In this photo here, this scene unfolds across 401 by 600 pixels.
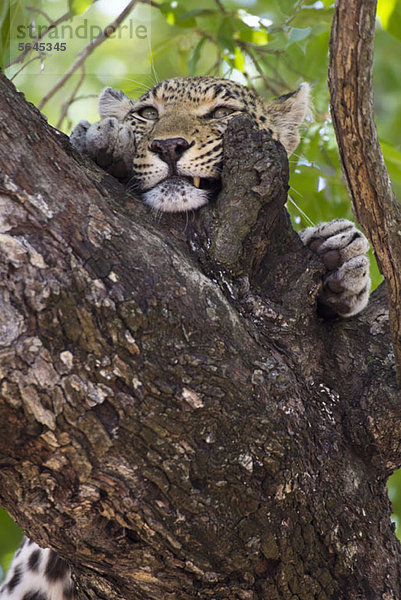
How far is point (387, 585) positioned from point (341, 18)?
1929 mm

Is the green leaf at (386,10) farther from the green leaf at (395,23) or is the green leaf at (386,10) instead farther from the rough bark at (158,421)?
the rough bark at (158,421)

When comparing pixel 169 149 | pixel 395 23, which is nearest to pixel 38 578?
pixel 169 149

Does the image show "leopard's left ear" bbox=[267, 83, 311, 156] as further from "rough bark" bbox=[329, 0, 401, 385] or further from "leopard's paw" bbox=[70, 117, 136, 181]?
"rough bark" bbox=[329, 0, 401, 385]

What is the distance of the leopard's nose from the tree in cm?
95

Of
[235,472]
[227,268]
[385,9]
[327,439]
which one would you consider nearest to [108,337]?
[235,472]

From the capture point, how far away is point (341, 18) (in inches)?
90.0

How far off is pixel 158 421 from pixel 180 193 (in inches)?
A: 55.7

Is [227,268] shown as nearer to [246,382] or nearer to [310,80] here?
[246,382]

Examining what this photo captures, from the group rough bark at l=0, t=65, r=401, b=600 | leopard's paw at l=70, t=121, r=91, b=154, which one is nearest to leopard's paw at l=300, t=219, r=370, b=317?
rough bark at l=0, t=65, r=401, b=600

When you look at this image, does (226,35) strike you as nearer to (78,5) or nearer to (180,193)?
(78,5)

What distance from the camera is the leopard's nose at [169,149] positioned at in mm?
3781

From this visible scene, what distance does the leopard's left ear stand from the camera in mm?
4922

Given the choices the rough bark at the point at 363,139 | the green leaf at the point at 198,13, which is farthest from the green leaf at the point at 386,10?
the rough bark at the point at 363,139

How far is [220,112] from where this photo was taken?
4.45 m
